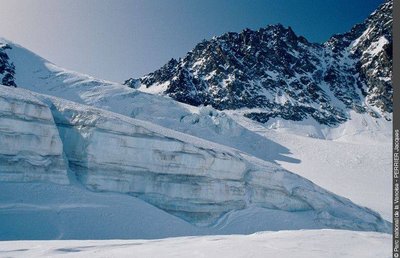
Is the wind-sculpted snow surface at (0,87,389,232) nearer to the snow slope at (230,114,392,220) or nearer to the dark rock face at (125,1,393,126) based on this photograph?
the snow slope at (230,114,392,220)

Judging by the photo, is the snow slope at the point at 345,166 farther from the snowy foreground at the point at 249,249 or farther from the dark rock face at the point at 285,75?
the dark rock face at the point at 285,75

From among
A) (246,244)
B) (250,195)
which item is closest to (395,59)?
(246,244)

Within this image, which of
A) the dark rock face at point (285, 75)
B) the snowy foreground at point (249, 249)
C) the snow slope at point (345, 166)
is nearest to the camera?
the snowy foreground at point (249, 249)

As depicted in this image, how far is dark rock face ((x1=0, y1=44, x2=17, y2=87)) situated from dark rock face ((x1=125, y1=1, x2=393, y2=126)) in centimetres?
2817

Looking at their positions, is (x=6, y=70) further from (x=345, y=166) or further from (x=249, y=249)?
(x=249, y=249)

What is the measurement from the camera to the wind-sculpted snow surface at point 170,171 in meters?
14.5

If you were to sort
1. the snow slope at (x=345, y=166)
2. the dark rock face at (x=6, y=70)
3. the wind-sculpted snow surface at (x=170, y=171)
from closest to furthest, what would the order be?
the wind-sculpted snow surface at (x=170, y=171) < the snow slope at (x=345, y=166) < the dark rock face at (x=6, y=70)

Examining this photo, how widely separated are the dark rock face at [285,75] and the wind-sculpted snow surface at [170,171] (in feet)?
134

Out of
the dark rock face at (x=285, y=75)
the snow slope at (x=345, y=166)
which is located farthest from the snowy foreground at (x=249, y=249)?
the dark rock face at (x=285, y=75)

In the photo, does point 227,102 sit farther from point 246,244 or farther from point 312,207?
point 246,244

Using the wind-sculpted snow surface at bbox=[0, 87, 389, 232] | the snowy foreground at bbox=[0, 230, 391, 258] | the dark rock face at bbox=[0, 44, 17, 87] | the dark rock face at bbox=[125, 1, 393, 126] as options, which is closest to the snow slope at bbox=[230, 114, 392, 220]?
the wind-sculpted snow surface at bbox=[0, 87, 389, 232]

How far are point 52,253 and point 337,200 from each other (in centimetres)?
1634

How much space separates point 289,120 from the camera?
60.6m

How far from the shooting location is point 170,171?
1591 centimetres
